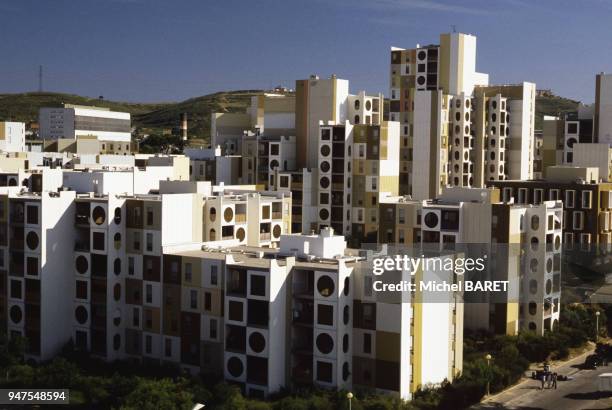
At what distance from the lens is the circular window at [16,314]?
42.8m

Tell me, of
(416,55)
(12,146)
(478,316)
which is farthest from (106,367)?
(12,146)

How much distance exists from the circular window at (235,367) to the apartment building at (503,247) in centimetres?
1319

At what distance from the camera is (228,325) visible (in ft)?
121

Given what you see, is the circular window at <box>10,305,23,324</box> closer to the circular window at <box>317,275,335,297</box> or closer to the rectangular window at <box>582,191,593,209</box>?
the circular window at <box>317,275,335,297</box>

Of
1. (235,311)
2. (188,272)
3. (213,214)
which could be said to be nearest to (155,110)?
→ (213,214)

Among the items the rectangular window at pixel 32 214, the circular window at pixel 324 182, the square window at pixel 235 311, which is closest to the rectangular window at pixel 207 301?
the square window at pixel 235 311

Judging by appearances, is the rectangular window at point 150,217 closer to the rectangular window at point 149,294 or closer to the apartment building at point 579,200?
the rectangular window at point 149,294

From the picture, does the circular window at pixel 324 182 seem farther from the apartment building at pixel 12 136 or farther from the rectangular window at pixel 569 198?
the apartment building at pixel 12 136

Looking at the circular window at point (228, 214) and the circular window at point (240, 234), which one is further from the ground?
the circular window at point (228, 214)

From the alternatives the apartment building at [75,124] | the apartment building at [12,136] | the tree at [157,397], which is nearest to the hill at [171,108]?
the apartment building at [75,124]

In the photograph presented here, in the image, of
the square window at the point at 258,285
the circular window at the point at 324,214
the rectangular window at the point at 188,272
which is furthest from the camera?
the circular window at the point at 324,214

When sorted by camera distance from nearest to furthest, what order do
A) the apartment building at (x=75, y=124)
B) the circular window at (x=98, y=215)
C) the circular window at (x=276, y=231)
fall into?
the circular window at (x=98, y=215), the circular window at (x=276, y=231), the apartment building at (x=75, y=124)

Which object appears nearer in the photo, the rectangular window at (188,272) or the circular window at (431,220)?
the rectangular window at (188,272)

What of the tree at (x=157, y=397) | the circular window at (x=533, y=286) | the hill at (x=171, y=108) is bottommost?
the tree at (x=157, y=397)
